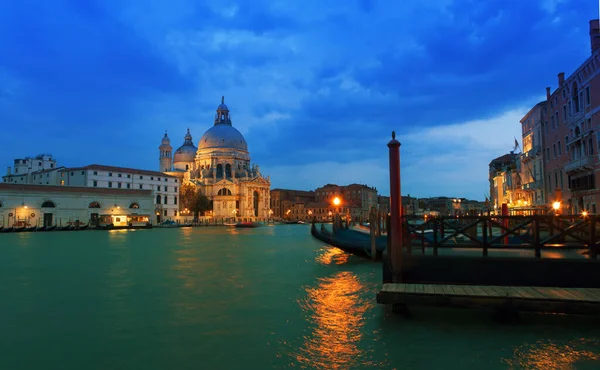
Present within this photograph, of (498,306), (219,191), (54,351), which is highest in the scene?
(219,191)

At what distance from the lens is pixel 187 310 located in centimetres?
934

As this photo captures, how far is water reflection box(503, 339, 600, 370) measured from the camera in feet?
19.1

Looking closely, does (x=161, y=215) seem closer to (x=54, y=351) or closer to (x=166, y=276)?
(x=166, y=276)

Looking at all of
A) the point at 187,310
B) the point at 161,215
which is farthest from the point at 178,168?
the point at 187,310

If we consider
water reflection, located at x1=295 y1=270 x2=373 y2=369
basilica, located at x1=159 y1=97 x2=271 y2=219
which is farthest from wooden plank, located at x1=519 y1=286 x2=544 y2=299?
basilica, located at x1=159 y1=97 x2=271 y2=219

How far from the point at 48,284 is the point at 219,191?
76.9 meters

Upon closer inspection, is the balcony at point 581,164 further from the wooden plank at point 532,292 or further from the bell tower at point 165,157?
the bell tower at point 165,157

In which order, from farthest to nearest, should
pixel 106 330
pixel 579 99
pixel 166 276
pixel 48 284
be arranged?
pixel 579 99 < pixel 166 276 < pixel 48 284 < pixel 106 330

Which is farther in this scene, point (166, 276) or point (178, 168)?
point (178, 168)

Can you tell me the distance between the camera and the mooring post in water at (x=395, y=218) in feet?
29.4

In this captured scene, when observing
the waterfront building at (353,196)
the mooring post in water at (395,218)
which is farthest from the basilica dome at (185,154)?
the mooring post in water at (395,218)

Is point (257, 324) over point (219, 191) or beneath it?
beneath

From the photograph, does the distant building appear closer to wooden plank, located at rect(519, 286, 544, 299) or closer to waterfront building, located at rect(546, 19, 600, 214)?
waterfront building, located at rect(546, 19, 600, 214)

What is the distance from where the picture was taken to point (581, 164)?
68.3 feet
